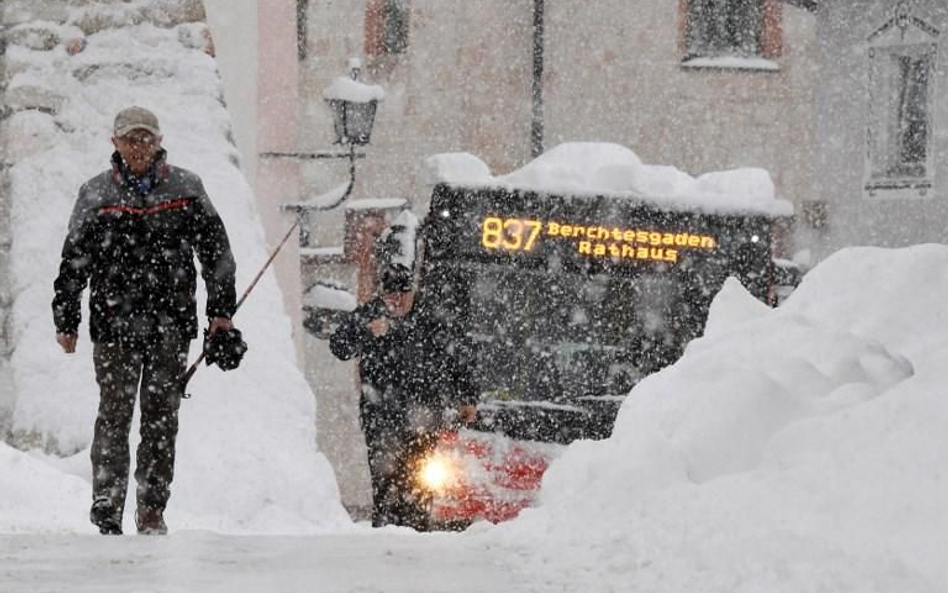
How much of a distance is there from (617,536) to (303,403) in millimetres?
6408

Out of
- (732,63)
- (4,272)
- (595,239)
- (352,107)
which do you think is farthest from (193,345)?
(732,63)

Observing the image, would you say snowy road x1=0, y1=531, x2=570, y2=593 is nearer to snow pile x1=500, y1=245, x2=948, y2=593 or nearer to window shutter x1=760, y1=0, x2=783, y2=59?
snow pile x1=500, y1=245, x2=948, y2=593

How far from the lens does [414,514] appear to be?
10.1 meters

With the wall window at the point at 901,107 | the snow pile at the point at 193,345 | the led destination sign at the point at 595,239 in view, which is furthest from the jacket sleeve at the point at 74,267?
the wall window at the point at 901,107

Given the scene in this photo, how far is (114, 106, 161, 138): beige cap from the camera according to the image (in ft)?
23.0

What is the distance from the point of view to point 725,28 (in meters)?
27.7

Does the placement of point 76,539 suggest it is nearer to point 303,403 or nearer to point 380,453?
point 380,453

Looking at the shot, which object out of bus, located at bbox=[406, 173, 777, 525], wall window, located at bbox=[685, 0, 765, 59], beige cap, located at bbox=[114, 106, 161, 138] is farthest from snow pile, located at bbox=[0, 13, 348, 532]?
wall window, located at bbox=[685, 0, 765, 59]

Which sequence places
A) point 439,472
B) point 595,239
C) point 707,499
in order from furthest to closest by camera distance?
point 595,239, point 439,472, point 707,499

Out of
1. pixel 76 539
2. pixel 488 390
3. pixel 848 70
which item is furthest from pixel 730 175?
pixel 848 70

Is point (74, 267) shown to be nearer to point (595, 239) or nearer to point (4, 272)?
point (4, 272)

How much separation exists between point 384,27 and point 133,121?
2025 centimetres

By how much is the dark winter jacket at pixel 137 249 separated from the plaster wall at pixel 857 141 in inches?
705

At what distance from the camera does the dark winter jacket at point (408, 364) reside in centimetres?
1002
